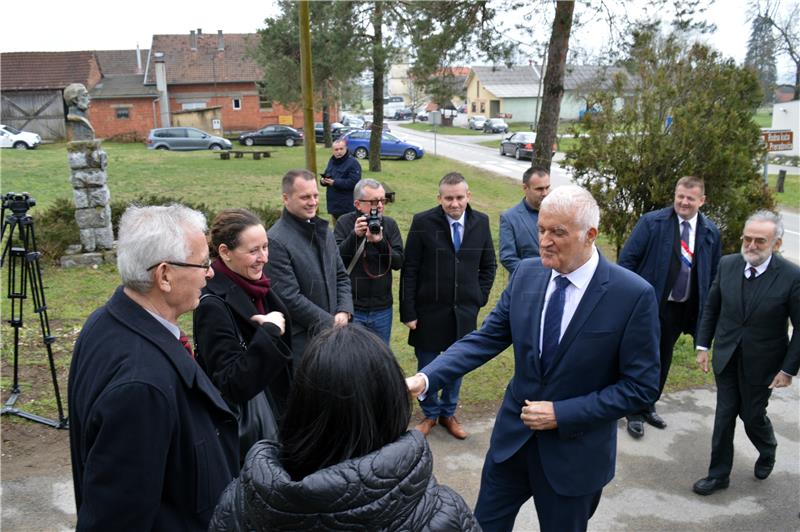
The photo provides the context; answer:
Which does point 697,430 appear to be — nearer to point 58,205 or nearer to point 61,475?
point 61,475

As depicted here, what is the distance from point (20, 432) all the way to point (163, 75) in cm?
4410

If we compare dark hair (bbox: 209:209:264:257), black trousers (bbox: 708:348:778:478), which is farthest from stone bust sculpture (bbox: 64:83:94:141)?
black trousers (bbox: 708:348:778:478)

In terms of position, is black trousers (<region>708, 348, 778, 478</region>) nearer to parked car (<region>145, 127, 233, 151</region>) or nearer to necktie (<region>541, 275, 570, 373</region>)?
necktie (<region>541, 275, 570, 373</region>)

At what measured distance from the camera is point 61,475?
4344mm

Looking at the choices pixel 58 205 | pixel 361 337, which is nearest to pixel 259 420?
pixel 361 337

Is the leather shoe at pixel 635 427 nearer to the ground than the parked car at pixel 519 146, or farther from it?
nearer to the ground

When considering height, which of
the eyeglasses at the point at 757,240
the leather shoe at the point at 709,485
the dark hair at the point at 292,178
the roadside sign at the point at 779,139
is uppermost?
the roadside sign at the point at 779,139

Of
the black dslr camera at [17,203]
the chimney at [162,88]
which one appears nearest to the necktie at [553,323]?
the black dslr camera at [17,203]

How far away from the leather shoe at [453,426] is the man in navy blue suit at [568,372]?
6.48ft

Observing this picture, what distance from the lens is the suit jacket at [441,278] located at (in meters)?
5.08

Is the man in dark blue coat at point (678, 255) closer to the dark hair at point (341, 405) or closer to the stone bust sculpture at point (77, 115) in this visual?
the dark hair at point (341, 405)

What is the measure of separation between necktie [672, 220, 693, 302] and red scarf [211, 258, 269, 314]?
3500 millimetres

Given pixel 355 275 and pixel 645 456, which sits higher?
pixel 355 275

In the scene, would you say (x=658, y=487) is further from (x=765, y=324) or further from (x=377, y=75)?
(x=377, y=75)
